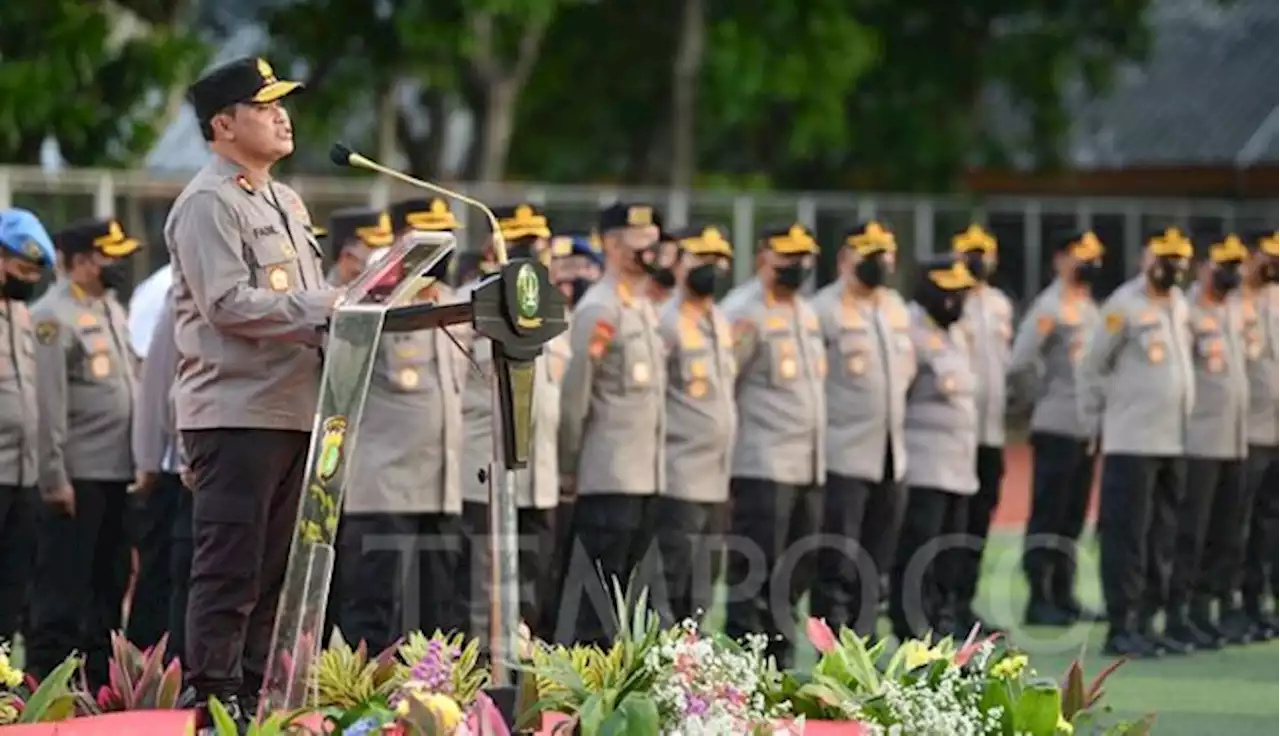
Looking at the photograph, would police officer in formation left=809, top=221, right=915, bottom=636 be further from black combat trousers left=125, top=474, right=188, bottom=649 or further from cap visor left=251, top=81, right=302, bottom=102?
cap visor left=251, top=81, right=302, bottom=102

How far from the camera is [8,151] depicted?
23.3 metres

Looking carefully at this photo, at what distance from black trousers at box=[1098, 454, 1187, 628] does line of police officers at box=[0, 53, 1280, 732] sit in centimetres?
2

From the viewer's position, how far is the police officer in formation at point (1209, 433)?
45.1ft

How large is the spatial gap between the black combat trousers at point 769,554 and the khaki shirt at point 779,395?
0.08 m

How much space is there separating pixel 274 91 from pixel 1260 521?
7.92 meters

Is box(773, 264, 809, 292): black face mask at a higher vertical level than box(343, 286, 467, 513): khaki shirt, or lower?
higher

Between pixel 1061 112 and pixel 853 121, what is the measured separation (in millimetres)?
2458

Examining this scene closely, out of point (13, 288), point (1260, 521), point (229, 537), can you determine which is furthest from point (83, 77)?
point (229, 537)

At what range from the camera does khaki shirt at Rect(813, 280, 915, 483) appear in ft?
42.4

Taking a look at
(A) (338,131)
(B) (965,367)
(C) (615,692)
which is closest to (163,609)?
(B) (965,367)

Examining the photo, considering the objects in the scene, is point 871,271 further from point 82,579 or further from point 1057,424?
point 82,579

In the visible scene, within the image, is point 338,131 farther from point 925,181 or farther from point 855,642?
point 855,642

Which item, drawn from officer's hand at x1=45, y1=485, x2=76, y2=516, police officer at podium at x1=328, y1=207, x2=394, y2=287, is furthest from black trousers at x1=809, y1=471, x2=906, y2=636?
officer's hand at x1=45, y1=485, x2=76, y2=516

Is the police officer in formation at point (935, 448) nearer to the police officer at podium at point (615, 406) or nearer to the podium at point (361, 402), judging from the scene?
the police officer at podium at point (615, 406)
